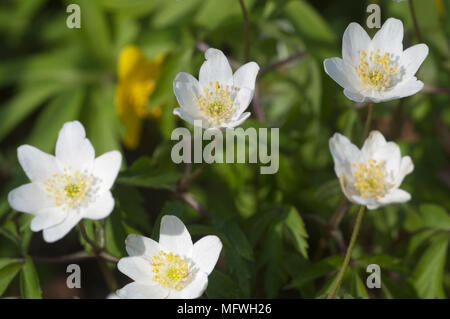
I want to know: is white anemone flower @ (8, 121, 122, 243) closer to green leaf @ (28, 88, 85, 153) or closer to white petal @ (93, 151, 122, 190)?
white petal @ (93, 151, 122, 190)

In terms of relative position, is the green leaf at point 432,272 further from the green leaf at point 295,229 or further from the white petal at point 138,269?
the white petal at point 138,269

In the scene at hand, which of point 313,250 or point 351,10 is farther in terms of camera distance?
point 351,10

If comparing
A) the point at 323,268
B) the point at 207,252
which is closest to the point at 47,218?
the point at 207,252

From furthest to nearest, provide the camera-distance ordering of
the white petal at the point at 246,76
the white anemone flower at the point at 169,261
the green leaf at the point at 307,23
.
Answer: the green leaf at the point at 307,23 < the white petal at the point at 246,76 < the white anemone flower at the point at 169,261

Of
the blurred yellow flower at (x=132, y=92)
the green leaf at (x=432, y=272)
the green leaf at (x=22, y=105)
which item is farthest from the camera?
the green leaf at (x=22, y=105)

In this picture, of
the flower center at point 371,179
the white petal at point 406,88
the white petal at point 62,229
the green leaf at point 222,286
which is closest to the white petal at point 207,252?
the green leaf at point 222,286

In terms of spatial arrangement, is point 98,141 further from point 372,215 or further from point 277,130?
point 372,215

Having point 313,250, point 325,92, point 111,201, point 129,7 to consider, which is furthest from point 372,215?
point 129,7
